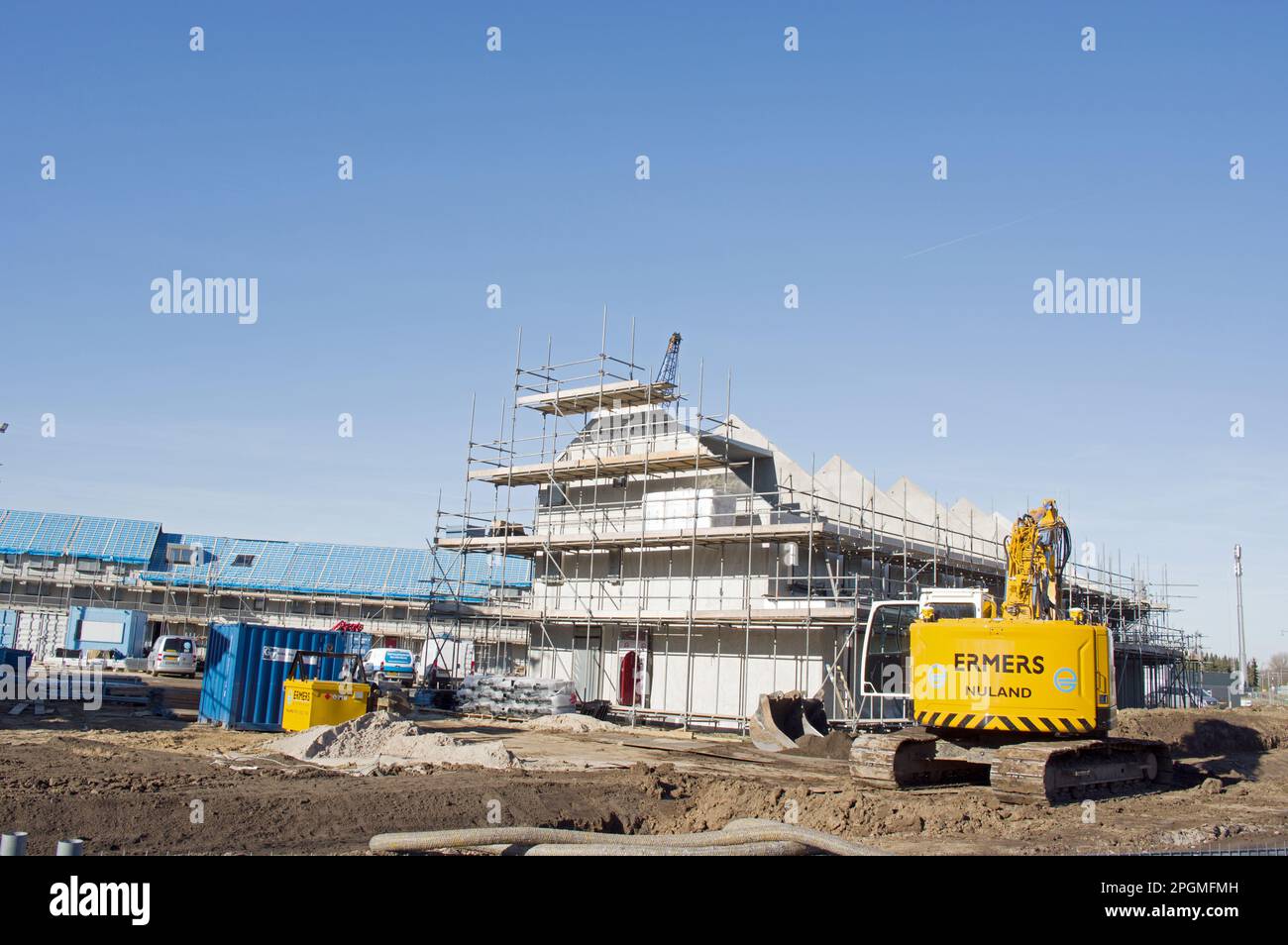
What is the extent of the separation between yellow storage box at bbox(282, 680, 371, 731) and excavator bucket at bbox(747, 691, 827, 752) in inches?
353

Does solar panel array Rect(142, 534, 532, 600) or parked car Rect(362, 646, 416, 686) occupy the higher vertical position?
solar panel array Rect(142, 534, 532, 600)

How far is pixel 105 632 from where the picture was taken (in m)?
51.9

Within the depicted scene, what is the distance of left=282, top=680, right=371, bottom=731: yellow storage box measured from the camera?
2202cm

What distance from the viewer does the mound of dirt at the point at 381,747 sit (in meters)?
18.4

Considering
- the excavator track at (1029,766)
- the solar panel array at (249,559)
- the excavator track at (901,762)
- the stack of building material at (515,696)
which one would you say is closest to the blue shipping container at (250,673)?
the stack of building material at (515,696)

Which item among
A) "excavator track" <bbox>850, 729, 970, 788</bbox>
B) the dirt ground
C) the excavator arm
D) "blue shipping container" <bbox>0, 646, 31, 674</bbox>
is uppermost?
the excavator arm

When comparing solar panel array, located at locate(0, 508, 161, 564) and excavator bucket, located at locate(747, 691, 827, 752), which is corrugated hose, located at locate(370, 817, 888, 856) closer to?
excavator bucket, located at locate(747, 691, 827, 752)

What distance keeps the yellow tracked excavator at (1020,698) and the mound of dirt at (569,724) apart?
11.2m

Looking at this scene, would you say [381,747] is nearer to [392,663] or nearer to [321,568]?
[392,663]

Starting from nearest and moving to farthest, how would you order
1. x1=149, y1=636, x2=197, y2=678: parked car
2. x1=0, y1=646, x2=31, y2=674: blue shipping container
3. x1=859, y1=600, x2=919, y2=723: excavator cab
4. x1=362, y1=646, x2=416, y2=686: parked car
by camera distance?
x1=859, y1=600, x2=919, y2=723: excavator cab
x1=0, y1=646, x2=31, y2=674: blue shipping container
x1=149, y1=636, x2=197, y2=678: parked car
x1=362, y1=646, x2=416, y2=686: parked car

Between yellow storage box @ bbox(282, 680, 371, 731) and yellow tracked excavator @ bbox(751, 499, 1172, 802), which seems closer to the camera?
yellow tracked excavator @ bbox(751, 499, 1172, 802)

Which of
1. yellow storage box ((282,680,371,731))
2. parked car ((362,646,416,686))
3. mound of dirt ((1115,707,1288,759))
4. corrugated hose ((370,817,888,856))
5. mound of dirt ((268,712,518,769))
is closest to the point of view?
corrugated hose ((370,817,888,856))

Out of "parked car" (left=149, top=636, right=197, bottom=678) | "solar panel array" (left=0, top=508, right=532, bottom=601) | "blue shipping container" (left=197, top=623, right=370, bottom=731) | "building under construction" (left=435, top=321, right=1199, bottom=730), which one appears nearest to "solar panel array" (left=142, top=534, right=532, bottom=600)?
"solar panel array" (left=0, top=508, right=532, bottom=601)

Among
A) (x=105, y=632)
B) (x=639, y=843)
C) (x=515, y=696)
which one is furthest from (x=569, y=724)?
(x=105, y=632)
